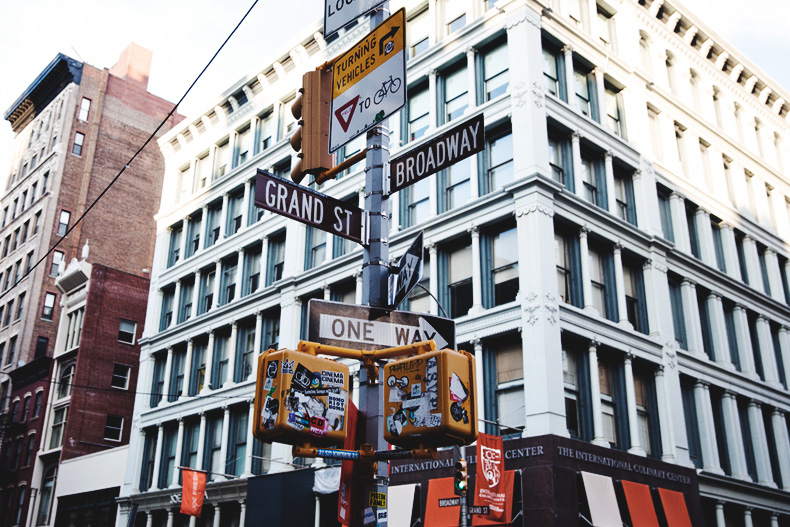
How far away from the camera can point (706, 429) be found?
2716 cm

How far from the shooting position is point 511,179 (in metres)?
25.4

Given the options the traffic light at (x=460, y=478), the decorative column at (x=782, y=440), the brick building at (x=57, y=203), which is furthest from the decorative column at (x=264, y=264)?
the decorative column at (x=782, y=440)

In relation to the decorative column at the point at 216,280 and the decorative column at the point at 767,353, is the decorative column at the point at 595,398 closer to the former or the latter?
the decorative column at the point at 767,353

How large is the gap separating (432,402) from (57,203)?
58975mm

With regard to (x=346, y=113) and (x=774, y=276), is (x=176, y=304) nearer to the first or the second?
(x=774, y=276)

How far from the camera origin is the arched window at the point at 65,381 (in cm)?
4606

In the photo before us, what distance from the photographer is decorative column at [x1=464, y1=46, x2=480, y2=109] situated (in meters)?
27.2

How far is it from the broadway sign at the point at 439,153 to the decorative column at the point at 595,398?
1771 centimetres

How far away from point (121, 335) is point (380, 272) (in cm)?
4405

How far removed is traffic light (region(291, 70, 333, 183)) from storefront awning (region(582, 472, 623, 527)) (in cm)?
1649

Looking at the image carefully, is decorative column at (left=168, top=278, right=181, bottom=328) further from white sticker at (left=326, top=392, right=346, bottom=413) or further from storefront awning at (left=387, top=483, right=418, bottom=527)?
white sticker at (left=326, top=392, right=346, bottom=413)

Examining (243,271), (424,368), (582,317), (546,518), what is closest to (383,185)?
(424,368)

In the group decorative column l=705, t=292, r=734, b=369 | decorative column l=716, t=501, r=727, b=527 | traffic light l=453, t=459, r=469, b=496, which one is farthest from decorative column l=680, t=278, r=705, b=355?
traffic light l=453, t=459, r=469, b=496

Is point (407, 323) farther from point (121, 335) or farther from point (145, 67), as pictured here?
point (145, 67)
